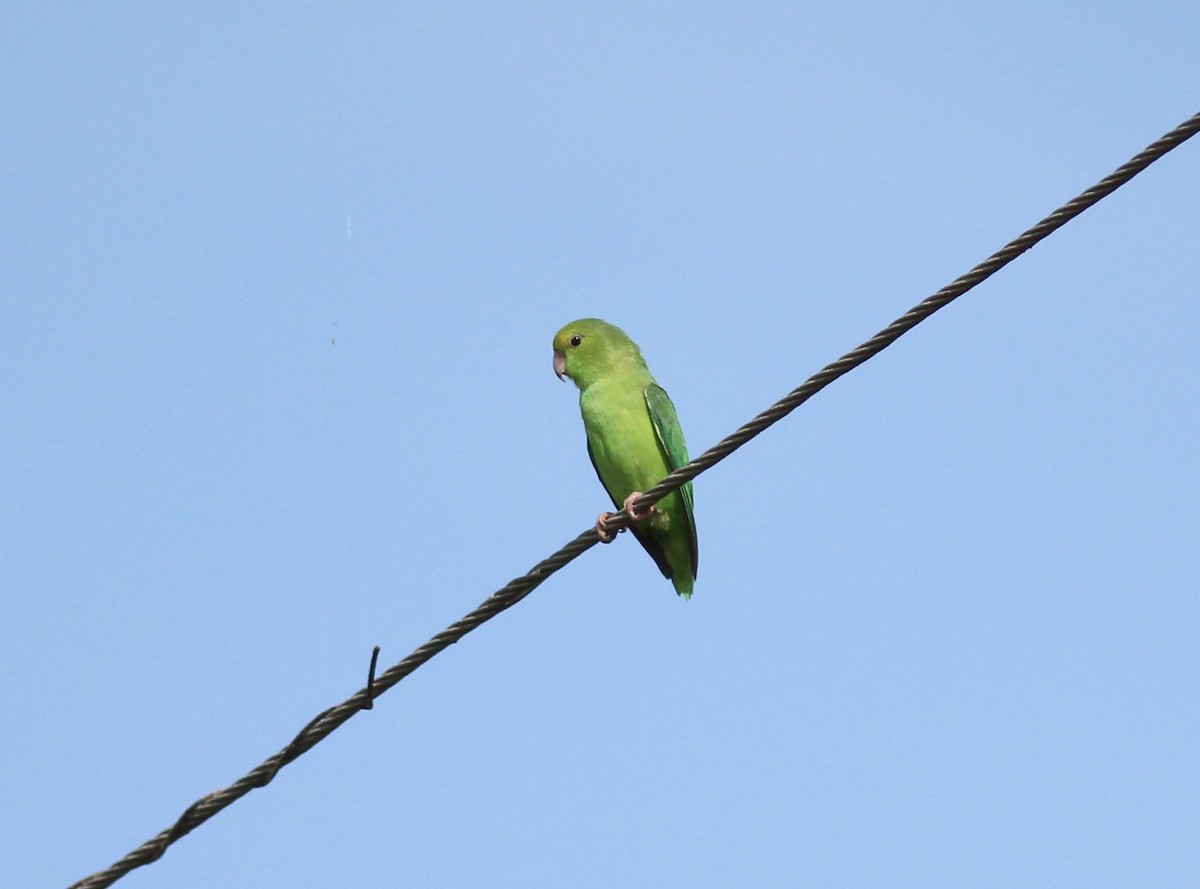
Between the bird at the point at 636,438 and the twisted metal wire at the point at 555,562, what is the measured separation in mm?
2959

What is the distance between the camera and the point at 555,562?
454cm

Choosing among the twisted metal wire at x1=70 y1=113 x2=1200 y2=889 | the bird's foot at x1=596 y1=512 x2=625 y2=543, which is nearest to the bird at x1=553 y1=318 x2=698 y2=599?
the bird's foot at x1=596 y1=512 x2=625 y2=543

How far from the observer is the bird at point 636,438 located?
7.55 m

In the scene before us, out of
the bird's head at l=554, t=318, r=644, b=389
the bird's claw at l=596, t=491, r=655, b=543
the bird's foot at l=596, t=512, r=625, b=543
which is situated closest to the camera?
the bird's claw at l=596, t=491, r=655, b=543

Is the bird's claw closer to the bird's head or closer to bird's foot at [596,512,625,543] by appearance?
bird's foot at [596,512,625,543]

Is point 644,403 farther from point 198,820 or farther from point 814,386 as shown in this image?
point 198,820

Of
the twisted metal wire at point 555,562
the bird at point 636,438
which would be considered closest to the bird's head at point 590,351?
the bird at point 636,438

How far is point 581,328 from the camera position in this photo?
8.32 m

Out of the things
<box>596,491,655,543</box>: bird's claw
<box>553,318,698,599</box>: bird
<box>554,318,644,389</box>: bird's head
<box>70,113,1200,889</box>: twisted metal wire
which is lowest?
<box>70,113,1200,889</box>: twisted metal wire

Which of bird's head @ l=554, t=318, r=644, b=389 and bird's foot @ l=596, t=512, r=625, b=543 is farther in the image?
bird's head @ l=554, t=318, r=644, b=389

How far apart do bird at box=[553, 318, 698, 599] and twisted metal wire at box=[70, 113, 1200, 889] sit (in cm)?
296

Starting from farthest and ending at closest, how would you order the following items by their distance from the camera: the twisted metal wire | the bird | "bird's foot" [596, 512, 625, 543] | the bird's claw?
the bird, "bird's foot" [596, 512, 625, 543], the bird's claw, the twisted metal wire

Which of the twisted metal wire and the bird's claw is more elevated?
the bird's claw

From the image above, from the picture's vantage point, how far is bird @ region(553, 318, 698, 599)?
7547 millimetres
